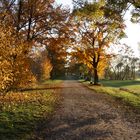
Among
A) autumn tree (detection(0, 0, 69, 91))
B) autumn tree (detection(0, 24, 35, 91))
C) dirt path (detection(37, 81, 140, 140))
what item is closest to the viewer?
dirt path (detection(37, 81, 140, 140))

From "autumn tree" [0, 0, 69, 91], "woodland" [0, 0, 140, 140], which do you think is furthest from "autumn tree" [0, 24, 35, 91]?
"autumn tree" [0, 0, 69, 91]

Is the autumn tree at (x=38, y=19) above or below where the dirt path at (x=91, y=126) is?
above

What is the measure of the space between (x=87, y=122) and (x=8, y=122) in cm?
330

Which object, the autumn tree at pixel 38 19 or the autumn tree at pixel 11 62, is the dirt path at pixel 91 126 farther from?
the autumn tree at pixel 38 19

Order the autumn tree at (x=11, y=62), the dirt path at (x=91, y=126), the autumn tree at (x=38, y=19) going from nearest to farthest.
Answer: the dirt path at (x=91, y=126), the autumn tree at (x=11, y=62), the autumn tree at (x=38, y=19)

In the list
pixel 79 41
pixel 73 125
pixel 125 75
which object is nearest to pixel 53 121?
pixel 73 125

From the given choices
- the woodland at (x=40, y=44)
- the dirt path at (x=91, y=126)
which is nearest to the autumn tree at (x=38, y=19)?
the woodland at (x=40, y=44)

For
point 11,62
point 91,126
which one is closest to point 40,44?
point 11,62

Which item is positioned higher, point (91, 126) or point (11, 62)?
point (11, 62)

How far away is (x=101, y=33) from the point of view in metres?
52.3

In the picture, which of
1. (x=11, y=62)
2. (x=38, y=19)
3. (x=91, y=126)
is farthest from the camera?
(x=38, y=19)

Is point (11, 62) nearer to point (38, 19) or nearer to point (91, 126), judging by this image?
point (91, 126)

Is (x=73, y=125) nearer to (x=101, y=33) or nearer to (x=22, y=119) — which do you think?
(x=22, y=119)

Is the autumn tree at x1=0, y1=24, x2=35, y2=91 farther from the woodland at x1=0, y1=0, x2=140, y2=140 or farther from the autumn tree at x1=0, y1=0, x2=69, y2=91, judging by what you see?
the autumn tree at x1=0, y1=0, x2=69, y2=91
